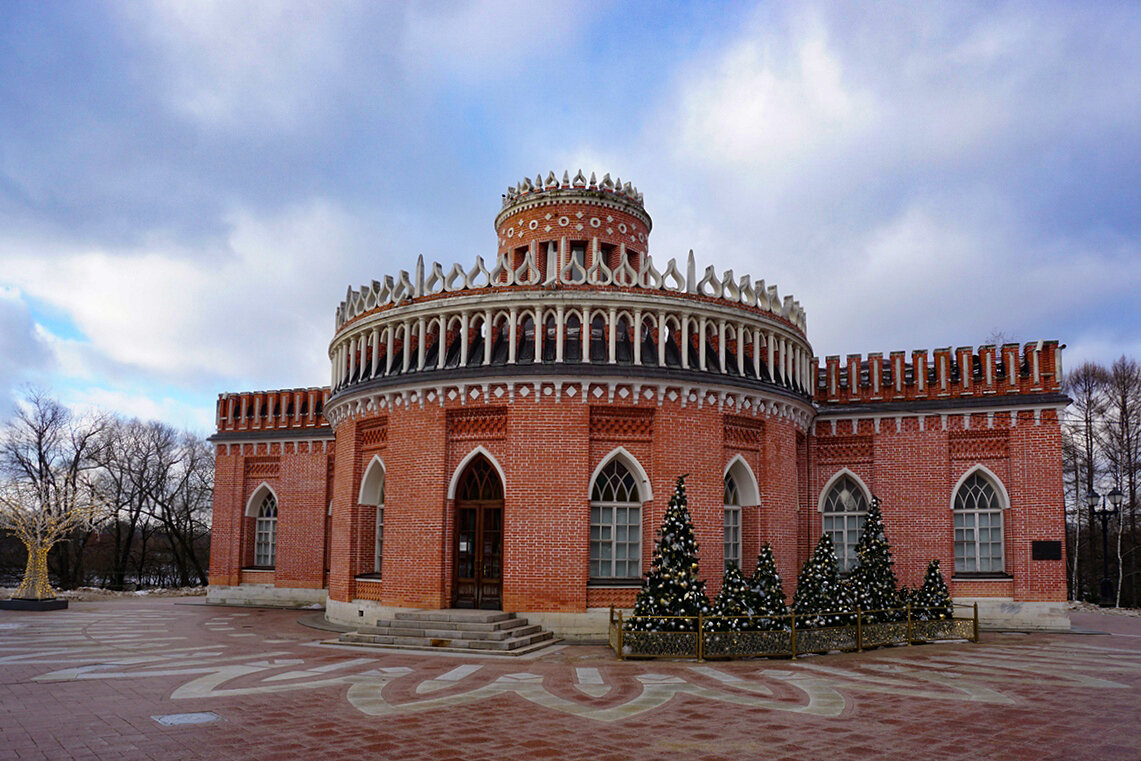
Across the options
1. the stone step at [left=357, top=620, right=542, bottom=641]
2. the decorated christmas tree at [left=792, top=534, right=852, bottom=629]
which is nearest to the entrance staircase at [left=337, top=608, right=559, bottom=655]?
the stone step at [left=357, top=620, right=542, bottom=641]

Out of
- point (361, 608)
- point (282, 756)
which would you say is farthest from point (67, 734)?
point (361, 608)

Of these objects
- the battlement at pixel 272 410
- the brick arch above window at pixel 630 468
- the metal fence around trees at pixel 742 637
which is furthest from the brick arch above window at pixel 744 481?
the battlement at pixel 272 410

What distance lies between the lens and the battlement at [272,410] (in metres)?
28.8

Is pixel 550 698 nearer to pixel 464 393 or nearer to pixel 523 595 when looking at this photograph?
pixel 523 595

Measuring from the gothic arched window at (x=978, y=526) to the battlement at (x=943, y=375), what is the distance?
2423mm

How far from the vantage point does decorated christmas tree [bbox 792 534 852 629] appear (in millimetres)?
16172

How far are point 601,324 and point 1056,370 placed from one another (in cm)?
1216

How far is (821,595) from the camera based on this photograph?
17.2 metres

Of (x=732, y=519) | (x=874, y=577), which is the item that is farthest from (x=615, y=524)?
(x=874, y=577)

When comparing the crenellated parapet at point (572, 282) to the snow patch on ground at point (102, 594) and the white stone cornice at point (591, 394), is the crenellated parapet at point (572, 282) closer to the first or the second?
the white stone cornice at point (591, 394)

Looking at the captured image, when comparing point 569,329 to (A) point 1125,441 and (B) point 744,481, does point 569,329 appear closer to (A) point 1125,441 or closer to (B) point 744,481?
(B) point 744,481

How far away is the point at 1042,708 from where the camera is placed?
433 inches

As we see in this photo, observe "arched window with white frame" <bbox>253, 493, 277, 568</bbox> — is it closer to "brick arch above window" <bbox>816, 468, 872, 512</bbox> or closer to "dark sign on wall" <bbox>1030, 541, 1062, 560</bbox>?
"brick arch above window" <bbox>816, 468, 872, 512</bbox>

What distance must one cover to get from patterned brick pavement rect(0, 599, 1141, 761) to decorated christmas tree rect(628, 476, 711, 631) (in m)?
0.90
